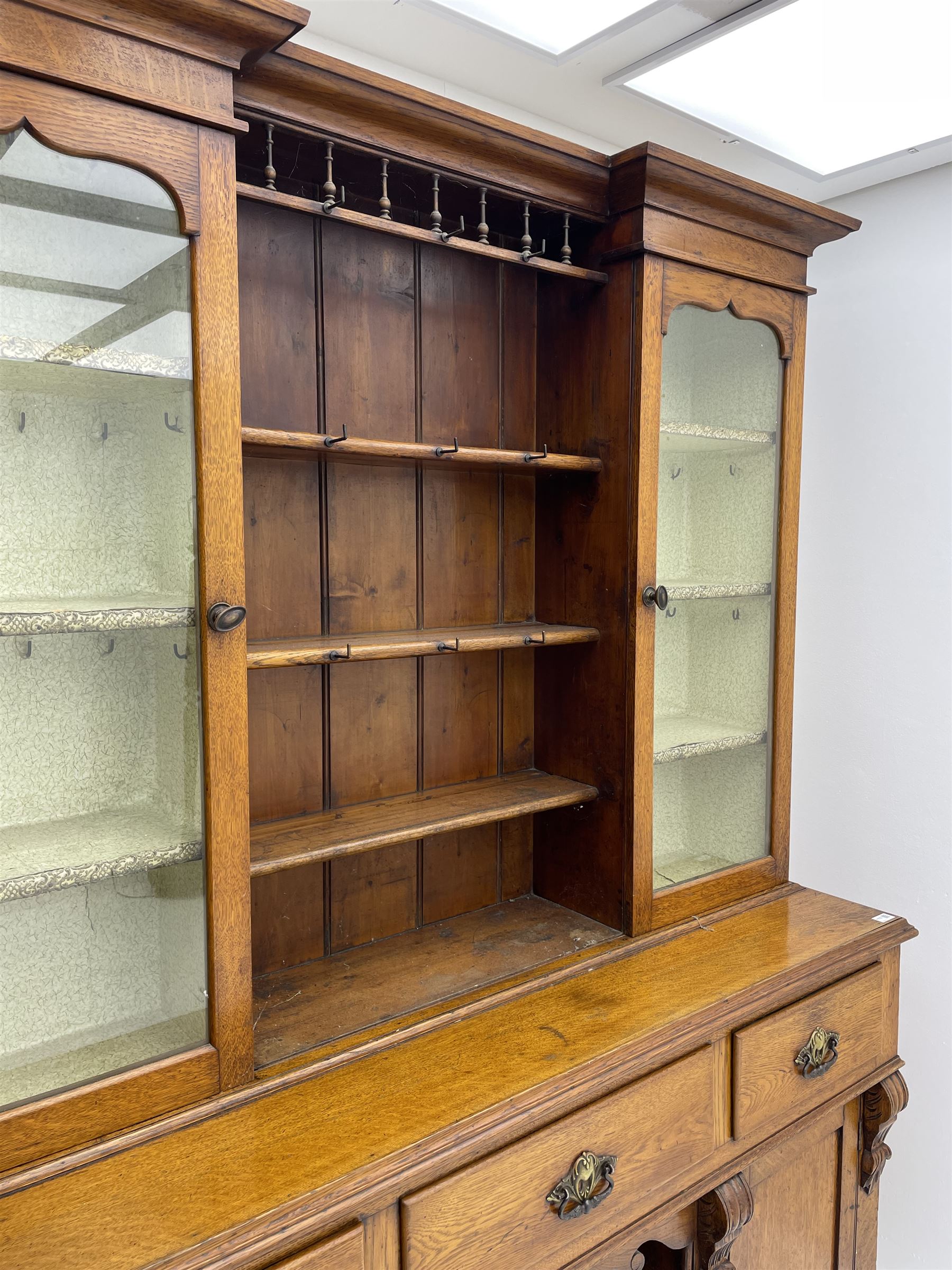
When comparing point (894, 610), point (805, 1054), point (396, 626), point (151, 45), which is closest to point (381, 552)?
point (396, 626)

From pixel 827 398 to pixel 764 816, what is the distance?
1.09 meters

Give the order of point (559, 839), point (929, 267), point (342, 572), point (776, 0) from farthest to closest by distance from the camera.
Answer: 1. point (929, 267)
2. point (559, 839)
3. point (342, 572)
4. point (776, 0)

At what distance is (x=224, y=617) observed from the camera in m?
1.12

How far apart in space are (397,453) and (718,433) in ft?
2.28

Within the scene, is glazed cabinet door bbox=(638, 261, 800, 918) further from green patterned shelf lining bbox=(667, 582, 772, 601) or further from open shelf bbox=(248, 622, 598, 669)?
open shelf bbox=(248, 622, 598, 669)

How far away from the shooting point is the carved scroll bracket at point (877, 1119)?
Result: 1.74 meters

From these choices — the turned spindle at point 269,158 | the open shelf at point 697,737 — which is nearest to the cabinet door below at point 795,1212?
the open shelf at point 697,737

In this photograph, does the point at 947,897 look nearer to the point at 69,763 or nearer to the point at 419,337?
the point at 419,337

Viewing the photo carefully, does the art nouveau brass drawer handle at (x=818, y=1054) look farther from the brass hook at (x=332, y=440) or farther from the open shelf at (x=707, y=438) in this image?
the brass hook at (x=332, y=440)

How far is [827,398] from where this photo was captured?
2285 mm

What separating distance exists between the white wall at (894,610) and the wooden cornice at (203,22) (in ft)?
5.24

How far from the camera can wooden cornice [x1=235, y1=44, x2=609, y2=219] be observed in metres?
1.18

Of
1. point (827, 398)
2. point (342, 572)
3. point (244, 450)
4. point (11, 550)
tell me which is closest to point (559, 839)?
point (342, 572)

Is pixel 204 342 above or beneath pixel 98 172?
beneath
